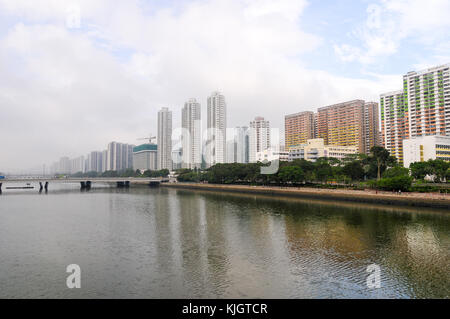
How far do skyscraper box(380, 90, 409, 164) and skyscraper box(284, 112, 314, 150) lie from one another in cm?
2538

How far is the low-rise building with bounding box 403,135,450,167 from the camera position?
5291 cm

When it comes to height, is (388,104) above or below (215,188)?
above

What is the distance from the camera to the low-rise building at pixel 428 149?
2083 inches

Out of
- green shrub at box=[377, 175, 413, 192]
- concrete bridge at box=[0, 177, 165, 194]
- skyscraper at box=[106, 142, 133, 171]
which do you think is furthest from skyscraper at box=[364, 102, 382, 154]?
skyscraper at box=[106, 142, 133, 171]

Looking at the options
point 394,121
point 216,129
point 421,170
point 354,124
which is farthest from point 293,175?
point 216,129

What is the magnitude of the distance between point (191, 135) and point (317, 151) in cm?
5557

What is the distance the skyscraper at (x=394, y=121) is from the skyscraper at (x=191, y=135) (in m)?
64.6

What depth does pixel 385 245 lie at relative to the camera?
1616cm

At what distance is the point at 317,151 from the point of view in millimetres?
78375

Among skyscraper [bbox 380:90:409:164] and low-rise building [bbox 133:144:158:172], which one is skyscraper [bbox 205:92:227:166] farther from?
skyscraper [bbox 380:90:409:164]

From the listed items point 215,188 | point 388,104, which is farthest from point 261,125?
point 215,188

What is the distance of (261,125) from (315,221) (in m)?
92.5

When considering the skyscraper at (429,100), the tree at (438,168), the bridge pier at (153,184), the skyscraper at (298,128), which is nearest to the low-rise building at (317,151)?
the skyscraper at (429,100)
